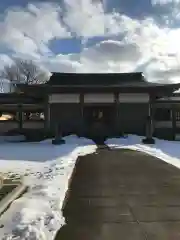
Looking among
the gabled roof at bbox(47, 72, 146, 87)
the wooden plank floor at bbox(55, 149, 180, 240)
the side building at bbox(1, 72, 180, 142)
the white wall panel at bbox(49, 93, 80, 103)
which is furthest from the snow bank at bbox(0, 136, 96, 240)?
the gabled roof at bbox(47, 72, 146, 87)

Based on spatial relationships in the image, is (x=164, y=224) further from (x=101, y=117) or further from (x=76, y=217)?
(x=101, y=117)

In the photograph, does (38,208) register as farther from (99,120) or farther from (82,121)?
(99,120)

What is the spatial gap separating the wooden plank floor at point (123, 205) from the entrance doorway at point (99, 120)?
14190mm

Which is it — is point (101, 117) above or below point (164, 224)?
above

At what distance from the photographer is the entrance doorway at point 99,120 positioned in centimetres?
2534

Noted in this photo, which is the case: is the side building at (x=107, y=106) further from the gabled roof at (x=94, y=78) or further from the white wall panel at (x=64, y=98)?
the gabled roof at (x=94, y=78)

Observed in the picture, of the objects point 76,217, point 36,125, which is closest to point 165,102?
point 36,125

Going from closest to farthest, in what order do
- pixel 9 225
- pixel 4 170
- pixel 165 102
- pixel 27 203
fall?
1. pixel 9 225
2. pixel 27 203
3. pixel 4 170
4. pixel 165 102

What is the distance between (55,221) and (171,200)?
8.64 ft

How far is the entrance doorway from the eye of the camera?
25344 millimetres

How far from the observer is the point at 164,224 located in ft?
16.9

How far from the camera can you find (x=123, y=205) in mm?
6340

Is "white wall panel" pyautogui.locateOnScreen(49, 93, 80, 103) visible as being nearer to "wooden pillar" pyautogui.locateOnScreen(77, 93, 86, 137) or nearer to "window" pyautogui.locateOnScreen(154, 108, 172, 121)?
"wooden pillar" pyautogui.locateOnScreen(77, 93, 86, 137)

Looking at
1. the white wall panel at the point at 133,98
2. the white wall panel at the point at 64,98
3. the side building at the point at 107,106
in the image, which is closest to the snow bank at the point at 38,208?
the side building at the point at 107,106
